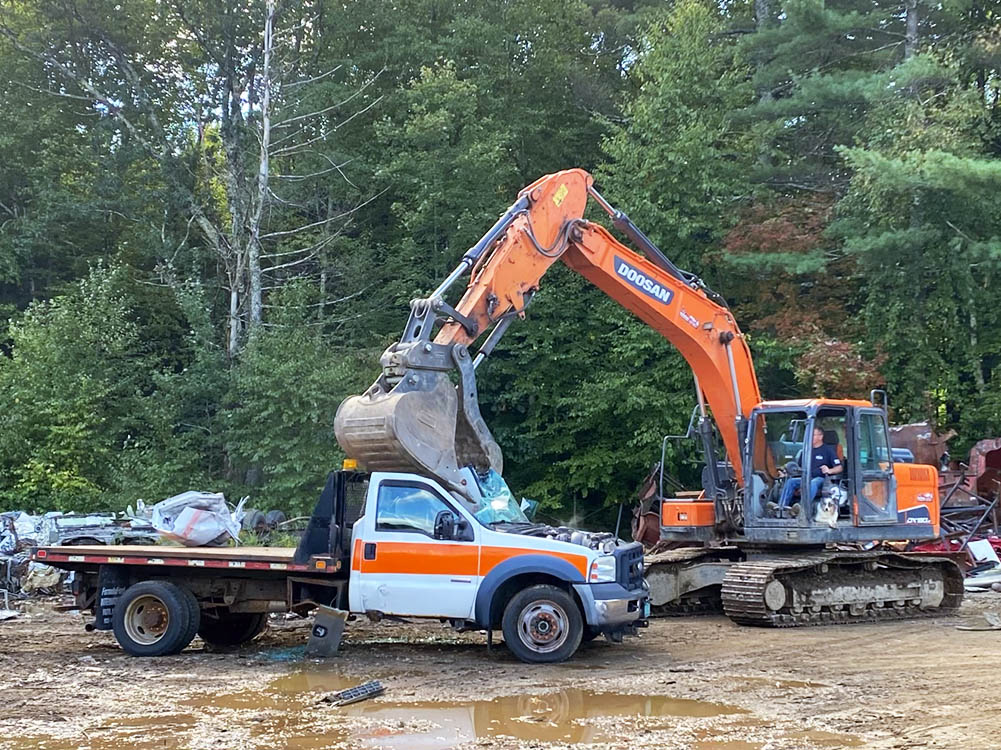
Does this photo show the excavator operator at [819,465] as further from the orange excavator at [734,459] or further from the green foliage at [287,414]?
the green foliage at [287,414]

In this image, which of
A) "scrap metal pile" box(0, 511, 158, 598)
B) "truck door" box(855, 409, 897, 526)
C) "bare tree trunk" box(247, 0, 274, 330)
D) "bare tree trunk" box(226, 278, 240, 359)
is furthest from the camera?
"bare tree trunk" box(247, 0, 274, 330)

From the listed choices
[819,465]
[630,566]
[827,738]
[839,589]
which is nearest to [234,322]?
[819,465]

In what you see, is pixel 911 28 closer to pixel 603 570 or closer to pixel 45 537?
pixel 603 570

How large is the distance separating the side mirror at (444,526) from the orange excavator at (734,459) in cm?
105

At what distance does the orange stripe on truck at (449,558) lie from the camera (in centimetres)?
1029

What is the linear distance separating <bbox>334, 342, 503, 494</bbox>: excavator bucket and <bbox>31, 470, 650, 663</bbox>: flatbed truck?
0.67 feet

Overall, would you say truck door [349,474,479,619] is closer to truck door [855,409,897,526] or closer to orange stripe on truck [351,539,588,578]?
orange stripe on truck [351,539,588,578]

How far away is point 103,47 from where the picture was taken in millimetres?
27438

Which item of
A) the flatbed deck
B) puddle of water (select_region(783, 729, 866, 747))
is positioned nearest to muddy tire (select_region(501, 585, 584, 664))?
the flatbed deck

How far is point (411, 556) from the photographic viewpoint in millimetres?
10391

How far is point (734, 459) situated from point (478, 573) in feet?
15.7

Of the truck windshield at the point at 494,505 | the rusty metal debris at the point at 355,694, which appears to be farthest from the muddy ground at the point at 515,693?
the truck windshield at the point at 494,505

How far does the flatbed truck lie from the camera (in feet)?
33.8

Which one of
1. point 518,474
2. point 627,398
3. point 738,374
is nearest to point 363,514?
point 738,374
